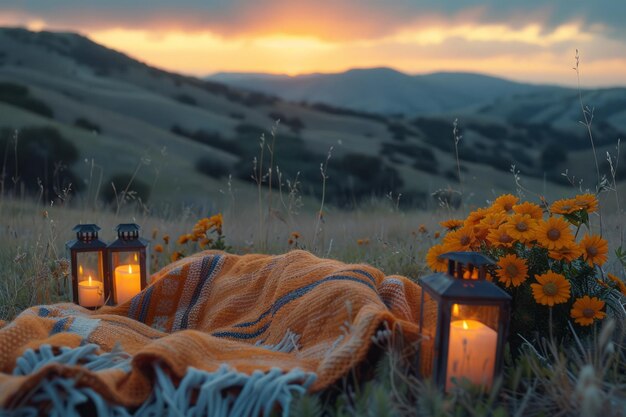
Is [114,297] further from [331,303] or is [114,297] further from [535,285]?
[535,285]

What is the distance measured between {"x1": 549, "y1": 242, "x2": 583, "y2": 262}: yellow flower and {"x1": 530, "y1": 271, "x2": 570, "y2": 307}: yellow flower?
0.11 meters

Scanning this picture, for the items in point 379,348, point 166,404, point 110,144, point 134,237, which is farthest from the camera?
point 110,144

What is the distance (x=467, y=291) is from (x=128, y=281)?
199 cm

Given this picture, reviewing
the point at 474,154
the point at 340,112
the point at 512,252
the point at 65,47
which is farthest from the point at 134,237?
the point at 65,47

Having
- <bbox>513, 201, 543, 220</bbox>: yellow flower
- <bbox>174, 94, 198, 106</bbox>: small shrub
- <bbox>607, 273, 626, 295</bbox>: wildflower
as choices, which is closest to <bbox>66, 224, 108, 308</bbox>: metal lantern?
<bbox>513, 201, 543, 220</bbox>: yellow flower

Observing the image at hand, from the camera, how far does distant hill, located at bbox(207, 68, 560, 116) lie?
88.4 m

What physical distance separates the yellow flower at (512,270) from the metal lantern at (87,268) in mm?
1926

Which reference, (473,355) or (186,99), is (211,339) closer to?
(473,355)

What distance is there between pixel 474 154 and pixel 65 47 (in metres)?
32.1

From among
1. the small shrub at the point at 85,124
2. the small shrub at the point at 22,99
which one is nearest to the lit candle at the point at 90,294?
the small shrub at the point at 85,124

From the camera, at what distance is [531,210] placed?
8.92 ft

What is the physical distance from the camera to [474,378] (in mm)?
2102

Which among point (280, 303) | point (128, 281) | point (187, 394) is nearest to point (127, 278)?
point (128, 281)

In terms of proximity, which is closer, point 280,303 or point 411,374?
point 411,374
